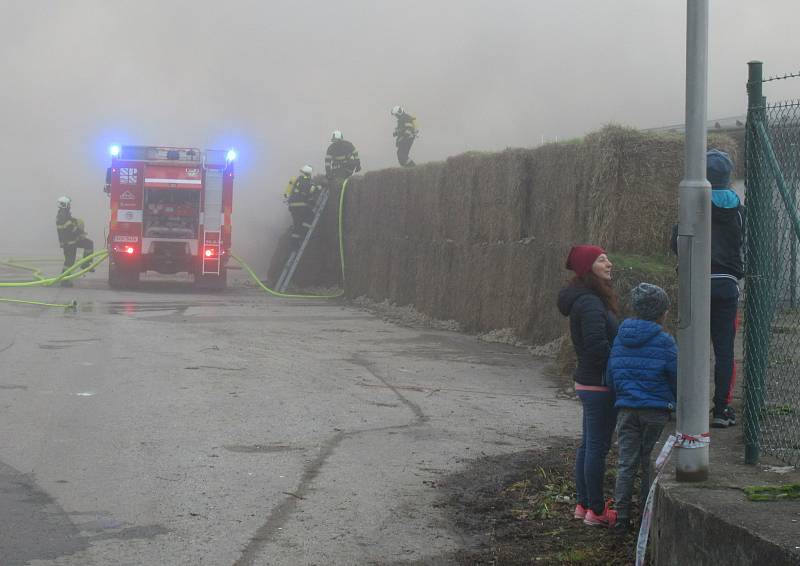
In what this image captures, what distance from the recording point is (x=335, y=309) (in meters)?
17.4

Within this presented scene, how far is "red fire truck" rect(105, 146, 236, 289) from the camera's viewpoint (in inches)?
797

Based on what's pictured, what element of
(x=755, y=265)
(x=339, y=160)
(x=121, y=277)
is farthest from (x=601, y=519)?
(x=339, y=160)

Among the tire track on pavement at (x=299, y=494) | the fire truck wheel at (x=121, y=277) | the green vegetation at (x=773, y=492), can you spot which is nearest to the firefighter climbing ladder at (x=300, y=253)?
the fire truck wheel at (x=121, y=277)

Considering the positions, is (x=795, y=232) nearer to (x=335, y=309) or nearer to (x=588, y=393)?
(x=588, y=393)

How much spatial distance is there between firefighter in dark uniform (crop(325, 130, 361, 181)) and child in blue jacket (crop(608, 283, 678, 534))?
16.7 m

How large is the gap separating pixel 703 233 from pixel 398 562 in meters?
1.93

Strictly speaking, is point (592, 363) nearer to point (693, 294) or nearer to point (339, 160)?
point (693, 294)

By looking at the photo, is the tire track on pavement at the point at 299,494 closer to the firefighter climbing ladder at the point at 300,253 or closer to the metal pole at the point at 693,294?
the metal pole at the point at 693,294

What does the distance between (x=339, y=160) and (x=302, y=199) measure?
1391 mm

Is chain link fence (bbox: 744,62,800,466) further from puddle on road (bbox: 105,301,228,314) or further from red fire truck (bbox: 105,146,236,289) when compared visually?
red fire truck (bbox: 105,146,236,289)

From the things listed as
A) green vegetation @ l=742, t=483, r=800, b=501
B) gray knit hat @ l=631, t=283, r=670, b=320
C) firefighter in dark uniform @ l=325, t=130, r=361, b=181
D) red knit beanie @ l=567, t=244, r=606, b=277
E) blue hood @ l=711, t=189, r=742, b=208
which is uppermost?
firefighter in dark uniform @ l=325, t=130, r=361, b=181

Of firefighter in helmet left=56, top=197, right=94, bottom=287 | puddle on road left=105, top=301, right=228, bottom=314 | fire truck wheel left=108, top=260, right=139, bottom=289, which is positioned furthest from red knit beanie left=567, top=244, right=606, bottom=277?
firefighter in helmet left=56, top=197, right=94, bottom=287

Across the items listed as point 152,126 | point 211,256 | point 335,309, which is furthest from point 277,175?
point 335,309

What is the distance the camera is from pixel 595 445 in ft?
17.2
